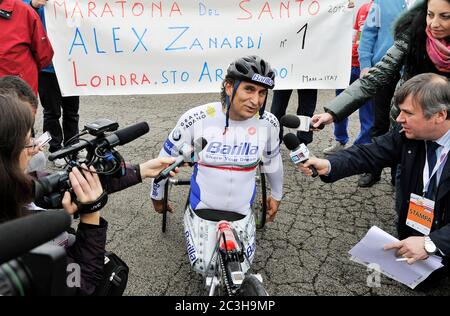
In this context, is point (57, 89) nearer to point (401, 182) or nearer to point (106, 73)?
point (106, 73)

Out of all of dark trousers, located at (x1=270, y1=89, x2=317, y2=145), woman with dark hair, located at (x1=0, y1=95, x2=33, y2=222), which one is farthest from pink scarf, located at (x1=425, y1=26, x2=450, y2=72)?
woman with dark hair, located at (x1=0, y1=95, x2=33, y2=222)

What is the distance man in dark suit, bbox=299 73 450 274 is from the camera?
90.9 inches

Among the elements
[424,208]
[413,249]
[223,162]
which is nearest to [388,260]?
[413,249]

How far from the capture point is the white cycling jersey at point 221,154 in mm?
2666

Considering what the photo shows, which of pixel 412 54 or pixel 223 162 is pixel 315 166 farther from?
pixel 412 54

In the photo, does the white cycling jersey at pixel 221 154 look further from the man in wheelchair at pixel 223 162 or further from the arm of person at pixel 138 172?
the arm of person at pixel 138 172

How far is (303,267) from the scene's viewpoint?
3035mm

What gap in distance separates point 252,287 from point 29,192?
1.17m

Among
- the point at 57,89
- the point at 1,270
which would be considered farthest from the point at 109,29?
the point at 1,270

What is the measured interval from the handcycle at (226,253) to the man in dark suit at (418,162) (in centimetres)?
64

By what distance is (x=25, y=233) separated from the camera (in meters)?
0.72

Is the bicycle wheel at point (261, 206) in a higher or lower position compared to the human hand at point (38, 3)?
lower

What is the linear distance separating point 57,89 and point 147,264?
2504 mm

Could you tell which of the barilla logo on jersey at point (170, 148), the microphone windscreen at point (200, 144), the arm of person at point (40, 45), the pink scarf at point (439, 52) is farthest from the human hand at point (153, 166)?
the arm of person at point (40, 45)
